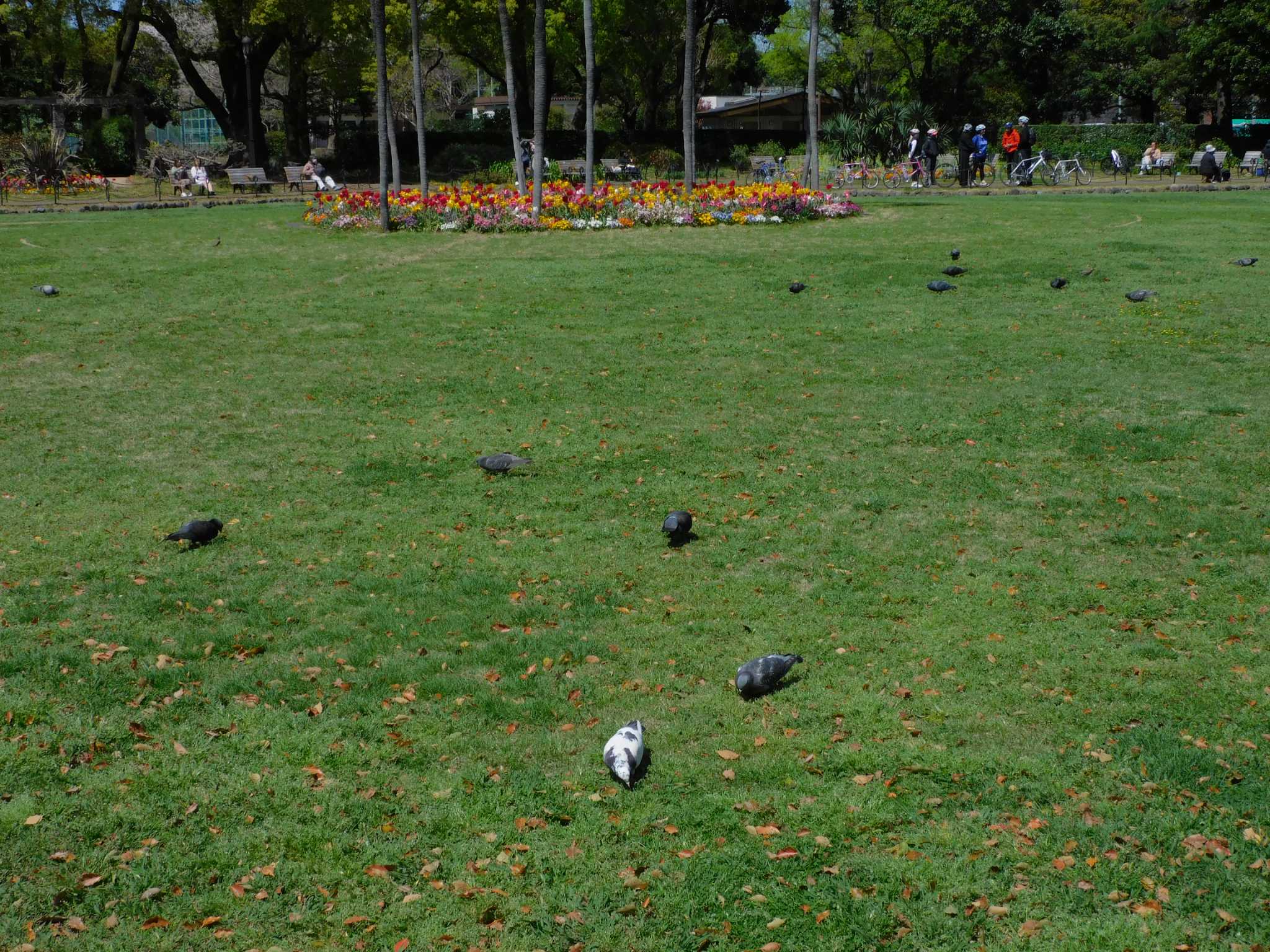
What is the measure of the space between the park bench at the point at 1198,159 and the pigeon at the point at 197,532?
32592mm

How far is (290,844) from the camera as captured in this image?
14.7 ft

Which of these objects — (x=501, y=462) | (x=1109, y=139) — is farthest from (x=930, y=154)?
(x=501, y=462)

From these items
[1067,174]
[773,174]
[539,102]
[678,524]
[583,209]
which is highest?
[539,102]

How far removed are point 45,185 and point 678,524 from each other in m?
31.6

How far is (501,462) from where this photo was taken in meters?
8.70

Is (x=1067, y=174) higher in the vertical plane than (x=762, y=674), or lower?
higher

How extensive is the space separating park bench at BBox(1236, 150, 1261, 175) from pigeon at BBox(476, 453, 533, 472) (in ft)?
117

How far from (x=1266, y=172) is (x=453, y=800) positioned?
37439 mm

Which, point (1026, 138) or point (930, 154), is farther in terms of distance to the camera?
point (1026, 138)

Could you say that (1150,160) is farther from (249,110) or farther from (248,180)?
(249,110)

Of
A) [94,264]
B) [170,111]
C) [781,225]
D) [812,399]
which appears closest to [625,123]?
[170,111]

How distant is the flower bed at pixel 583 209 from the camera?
21.2 m

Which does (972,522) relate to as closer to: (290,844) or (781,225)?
(290,844)

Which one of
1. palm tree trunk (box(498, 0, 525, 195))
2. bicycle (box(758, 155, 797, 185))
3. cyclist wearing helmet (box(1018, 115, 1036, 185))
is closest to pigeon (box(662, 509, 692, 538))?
palm tree trunk (box(498, 0, 525, 195))
